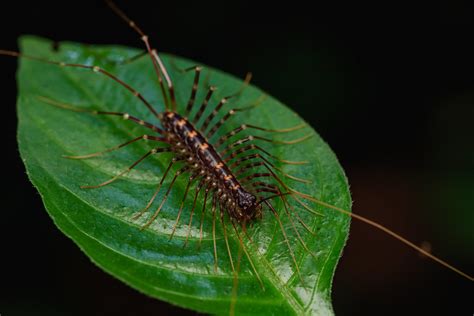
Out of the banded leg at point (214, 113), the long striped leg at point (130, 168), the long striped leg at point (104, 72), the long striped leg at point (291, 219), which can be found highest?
the long striped leg at point (104, 72)

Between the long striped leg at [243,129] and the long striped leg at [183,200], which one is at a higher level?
the long striped leg at [243,129]

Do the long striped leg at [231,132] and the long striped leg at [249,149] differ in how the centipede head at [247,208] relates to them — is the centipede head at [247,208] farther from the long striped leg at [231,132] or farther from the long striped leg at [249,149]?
the long striped leg at [231,132]

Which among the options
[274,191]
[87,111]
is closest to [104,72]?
[87,111]

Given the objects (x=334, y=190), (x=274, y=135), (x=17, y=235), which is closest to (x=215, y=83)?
(x=274, y=135)

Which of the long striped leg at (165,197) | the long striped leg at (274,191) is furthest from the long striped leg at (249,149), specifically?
the long striped leg at (165,197)

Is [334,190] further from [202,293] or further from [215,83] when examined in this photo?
[215,83]

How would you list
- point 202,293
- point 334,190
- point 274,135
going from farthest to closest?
point 274,135 < point 334,190 < point 202,293

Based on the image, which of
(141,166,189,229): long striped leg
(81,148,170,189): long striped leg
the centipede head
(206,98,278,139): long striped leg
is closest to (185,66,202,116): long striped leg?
(206,98,278,139): long striped leg

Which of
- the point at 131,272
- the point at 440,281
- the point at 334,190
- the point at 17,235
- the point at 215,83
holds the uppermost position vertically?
the point at 215,83

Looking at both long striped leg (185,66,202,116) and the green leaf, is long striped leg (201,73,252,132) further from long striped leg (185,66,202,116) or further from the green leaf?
long striped leg (185,66,202,116)
